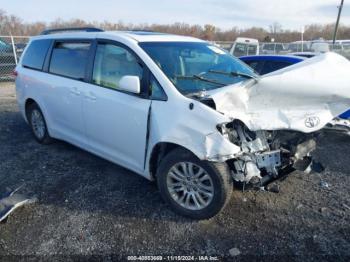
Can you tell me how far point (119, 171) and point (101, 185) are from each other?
0.43 metres

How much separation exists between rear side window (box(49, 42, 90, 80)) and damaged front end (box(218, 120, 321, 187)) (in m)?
2.25

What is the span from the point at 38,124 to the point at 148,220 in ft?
10.3

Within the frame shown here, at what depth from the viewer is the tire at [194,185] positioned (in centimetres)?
310

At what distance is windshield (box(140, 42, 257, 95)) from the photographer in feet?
11.5

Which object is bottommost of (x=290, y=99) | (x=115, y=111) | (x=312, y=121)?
(x=115, y=111)

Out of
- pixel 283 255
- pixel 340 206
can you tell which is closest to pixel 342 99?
pixel 340 206

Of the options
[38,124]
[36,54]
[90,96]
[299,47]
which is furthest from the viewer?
[299,47]

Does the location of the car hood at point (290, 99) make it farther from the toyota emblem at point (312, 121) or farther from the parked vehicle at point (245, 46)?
the parked vehicle at point (245, 46)

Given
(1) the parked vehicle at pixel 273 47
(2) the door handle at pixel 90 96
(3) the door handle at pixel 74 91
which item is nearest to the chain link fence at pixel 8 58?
(3) the door handle at pixel 74 91

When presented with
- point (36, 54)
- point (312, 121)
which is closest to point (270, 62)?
point (312, 121)

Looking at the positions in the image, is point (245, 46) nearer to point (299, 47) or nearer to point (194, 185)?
point (299, 47)

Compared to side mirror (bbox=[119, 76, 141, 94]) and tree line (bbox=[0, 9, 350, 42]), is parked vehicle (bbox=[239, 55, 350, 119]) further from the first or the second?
tree line (bbox=[0, 9, 350, 42])

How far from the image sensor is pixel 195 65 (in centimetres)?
386

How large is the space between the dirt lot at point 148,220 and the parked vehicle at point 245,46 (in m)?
9.32
